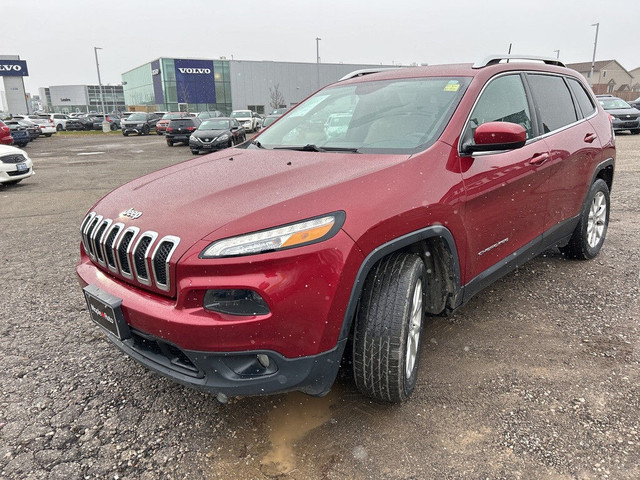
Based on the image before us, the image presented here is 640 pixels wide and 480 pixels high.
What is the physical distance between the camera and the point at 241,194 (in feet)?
7.15

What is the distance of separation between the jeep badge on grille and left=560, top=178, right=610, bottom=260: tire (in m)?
3.49

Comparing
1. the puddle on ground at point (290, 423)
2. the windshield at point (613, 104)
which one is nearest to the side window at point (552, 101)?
the puddle on ground at point (290, 423)

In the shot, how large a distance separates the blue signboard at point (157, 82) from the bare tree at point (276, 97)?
13003 mm

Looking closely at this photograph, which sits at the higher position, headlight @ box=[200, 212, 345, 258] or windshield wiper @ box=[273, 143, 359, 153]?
windshield wiper @ box=[273, 143, 359, 153]

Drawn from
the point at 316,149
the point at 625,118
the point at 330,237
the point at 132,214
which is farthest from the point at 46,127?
the point at 330,237

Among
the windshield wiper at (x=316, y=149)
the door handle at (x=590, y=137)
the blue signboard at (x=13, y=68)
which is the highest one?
the blue signboard at (x=13, y=68)

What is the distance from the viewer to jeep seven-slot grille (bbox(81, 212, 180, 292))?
1.97 meters

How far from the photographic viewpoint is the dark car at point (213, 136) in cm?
1703

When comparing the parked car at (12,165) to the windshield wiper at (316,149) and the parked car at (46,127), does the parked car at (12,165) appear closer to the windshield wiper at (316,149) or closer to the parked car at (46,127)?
the windshield wiper at (316,149)

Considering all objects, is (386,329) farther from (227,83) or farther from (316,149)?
(227,83)

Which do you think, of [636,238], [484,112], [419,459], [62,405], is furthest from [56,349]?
[636,238]

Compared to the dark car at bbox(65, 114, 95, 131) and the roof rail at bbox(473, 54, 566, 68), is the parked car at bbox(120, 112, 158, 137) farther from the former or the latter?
the roof rail at bbox(473, 54, 566, 68)

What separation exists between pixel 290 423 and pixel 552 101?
3.00 meters

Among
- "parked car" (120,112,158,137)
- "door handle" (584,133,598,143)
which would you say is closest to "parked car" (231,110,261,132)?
"parked car" (120,112,158,137)
